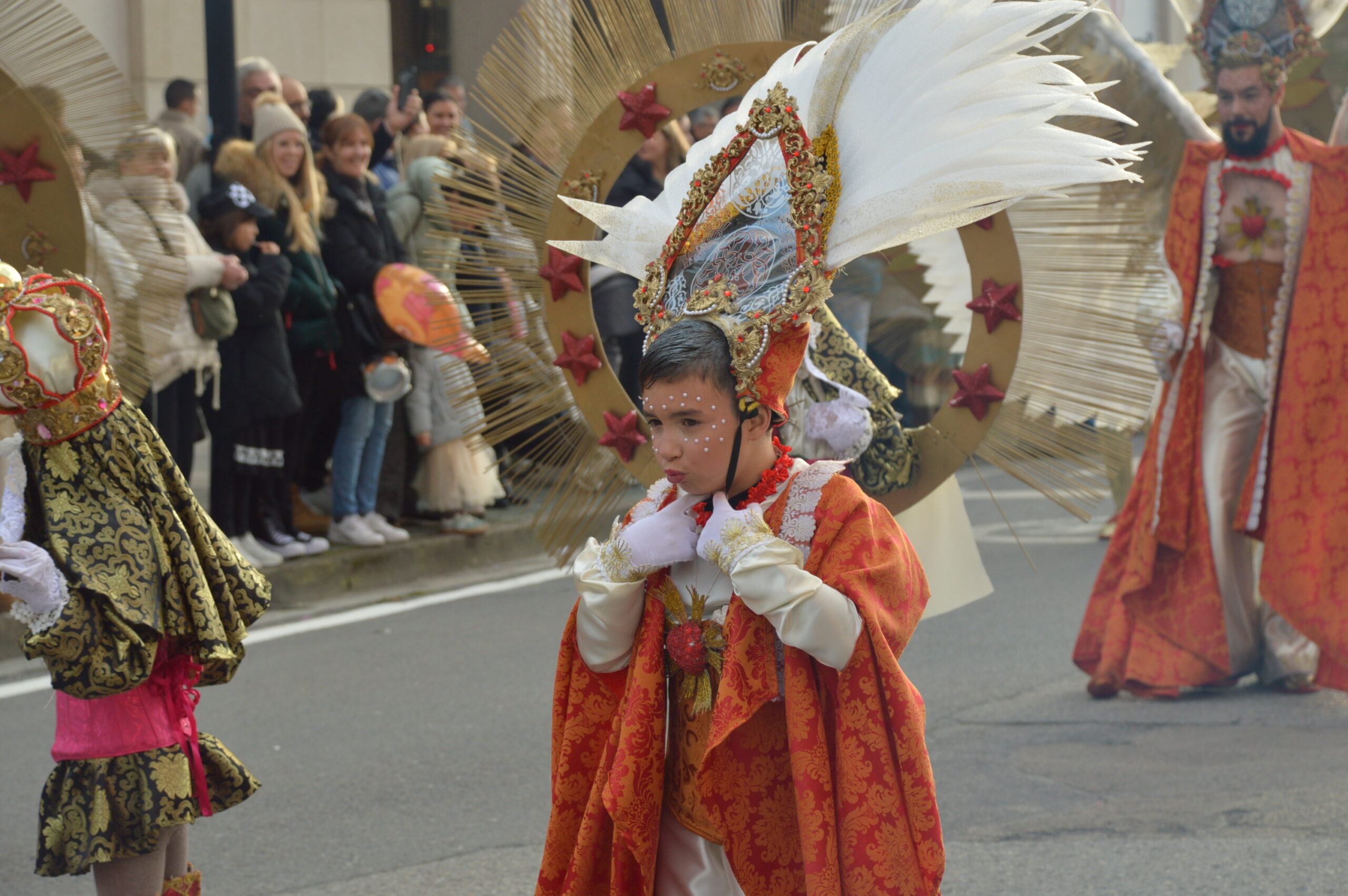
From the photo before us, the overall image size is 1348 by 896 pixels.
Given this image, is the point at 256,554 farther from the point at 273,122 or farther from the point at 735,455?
the point at 735,455

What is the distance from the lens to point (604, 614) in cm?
267

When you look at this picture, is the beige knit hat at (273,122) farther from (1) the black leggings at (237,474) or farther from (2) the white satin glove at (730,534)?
(2) the white satin glove at (730,534)

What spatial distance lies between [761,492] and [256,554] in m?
5.06

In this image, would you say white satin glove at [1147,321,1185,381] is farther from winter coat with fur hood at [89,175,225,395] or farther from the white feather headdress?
winter coat with fur hood at [89,175,225,395]

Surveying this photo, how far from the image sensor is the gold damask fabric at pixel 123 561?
3.06 metres

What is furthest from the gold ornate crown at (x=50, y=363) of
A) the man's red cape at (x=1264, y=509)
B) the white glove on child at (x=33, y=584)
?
the man's red cape at (x=1264, y=509)

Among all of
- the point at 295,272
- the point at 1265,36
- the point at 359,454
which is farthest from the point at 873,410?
the point at 359,454

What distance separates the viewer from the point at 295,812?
4656 mm

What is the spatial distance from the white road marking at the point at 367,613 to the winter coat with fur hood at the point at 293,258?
1.29 metres

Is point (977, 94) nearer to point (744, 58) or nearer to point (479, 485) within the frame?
point (744, 58)

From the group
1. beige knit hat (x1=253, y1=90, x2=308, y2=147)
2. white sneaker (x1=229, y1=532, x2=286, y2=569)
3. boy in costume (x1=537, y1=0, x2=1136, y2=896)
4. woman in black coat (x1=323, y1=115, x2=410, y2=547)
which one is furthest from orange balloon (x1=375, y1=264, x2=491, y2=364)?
boy in costume (x1=537, y1=0, x2=1136, y2=896)

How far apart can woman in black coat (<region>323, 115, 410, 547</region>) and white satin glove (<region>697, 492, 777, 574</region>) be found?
17.5 ft

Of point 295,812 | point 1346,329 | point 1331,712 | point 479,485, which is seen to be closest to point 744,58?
point 295,812

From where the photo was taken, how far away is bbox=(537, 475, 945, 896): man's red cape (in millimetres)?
2514
